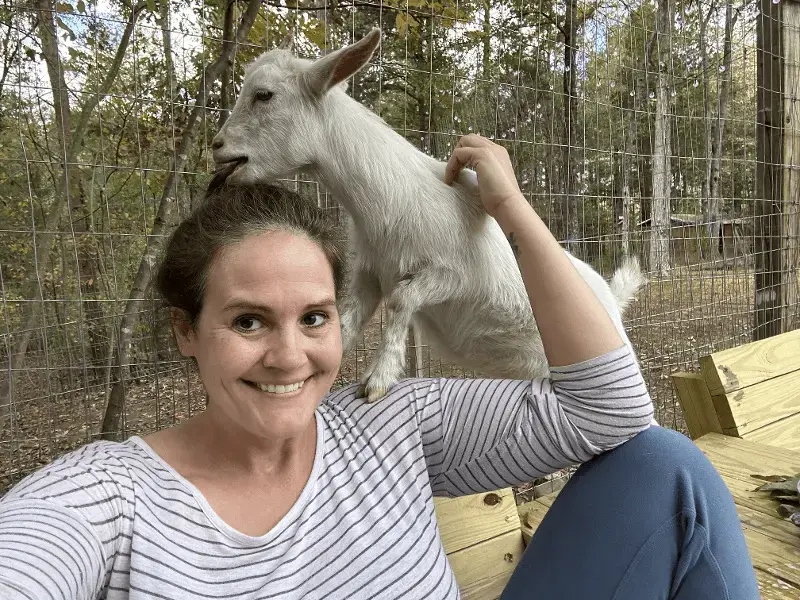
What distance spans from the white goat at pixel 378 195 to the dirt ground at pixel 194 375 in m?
0.76

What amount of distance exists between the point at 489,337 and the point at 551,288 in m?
0.28

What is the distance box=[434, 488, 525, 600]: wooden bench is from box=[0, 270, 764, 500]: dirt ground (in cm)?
59

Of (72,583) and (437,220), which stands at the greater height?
(437,220)

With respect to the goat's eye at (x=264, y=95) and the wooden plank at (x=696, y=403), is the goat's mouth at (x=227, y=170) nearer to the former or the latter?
the goat's eye at (x=264, y=95)

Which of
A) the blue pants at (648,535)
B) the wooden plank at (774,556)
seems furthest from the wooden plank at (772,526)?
the blue pants at (648,535)

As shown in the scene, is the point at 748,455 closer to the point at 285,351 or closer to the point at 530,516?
the point at 530,516

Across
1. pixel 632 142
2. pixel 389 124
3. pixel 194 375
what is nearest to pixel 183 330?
pixel 194 375

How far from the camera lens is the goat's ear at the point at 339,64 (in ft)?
3.31

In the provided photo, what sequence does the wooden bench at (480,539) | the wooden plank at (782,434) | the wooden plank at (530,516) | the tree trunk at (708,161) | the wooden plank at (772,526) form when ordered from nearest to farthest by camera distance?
the wooden plank at (772,526)
the wooden bench at (480,539)
the wooden plank at (530,516)
the wooden plank at (782,434)
the tree trunk at (708,161)

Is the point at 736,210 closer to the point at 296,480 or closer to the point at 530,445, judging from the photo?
the point at 530,445

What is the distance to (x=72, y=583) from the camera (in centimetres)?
62

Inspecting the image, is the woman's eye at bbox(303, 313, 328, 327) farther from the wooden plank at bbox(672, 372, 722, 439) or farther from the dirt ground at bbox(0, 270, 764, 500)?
the wooden plank at bbox(672, 372, 722, 439)

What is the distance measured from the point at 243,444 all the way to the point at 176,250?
0.34 m

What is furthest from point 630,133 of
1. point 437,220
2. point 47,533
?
point 47,533
